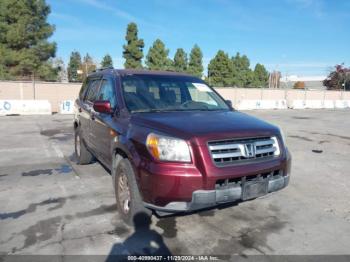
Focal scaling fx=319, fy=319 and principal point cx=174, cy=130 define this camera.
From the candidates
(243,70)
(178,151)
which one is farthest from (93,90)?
(243,70)

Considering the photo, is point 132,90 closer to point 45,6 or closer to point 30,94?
point 30,94

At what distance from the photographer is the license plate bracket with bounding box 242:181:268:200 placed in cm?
347

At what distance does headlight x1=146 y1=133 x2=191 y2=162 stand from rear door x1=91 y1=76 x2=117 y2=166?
1144 mm

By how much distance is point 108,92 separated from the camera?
501 cm

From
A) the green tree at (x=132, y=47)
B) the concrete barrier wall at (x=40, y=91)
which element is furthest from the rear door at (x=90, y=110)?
the green tree at (x=132, y=47)

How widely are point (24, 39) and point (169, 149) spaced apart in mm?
29435

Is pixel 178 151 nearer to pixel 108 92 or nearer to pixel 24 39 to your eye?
pixel 108 92

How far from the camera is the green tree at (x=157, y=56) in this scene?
41406mm

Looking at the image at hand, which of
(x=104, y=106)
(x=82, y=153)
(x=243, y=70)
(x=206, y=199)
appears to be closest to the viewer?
(x=206, y=199)

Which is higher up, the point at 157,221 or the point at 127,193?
the point at 127,193

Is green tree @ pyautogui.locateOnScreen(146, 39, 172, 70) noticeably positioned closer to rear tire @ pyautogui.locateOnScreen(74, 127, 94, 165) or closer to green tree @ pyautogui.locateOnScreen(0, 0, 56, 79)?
green tree @ pyautogui.locateOnScreen(0, 0, 56, 79)

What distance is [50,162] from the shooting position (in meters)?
7.34

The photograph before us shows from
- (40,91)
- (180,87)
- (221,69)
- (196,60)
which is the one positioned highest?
(196,60)

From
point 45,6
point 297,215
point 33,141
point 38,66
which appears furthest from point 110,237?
point 45,6
